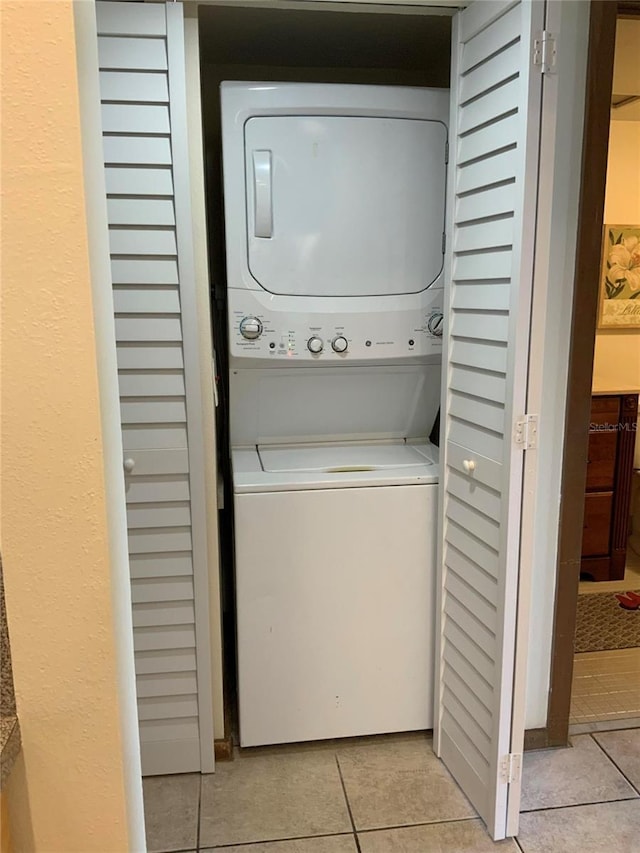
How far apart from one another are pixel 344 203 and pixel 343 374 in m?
0.47

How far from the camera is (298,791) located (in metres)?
1.93

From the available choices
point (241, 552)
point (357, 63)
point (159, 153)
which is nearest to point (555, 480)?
point (241, 552)

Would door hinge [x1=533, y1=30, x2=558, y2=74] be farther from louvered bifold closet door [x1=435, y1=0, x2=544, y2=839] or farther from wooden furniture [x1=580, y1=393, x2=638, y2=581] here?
wooden furniture [x1=580, y1=393, x2=638, y2=581]

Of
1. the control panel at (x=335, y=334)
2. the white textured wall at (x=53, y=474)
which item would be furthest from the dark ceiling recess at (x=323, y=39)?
the white textured wall at (x=53, y=474)

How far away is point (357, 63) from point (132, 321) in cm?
123

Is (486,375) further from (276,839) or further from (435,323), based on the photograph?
(276,839)

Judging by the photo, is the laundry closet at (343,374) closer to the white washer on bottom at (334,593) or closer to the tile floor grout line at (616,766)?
the white washer on bottom at (334,593)

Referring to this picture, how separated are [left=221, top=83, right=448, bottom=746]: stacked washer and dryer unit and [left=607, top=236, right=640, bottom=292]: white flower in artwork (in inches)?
74.9

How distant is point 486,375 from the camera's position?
1.67 m

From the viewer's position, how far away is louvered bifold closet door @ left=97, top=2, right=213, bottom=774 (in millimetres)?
1644

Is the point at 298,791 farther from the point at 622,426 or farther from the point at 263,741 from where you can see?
the point at 622,426

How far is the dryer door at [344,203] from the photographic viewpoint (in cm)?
187

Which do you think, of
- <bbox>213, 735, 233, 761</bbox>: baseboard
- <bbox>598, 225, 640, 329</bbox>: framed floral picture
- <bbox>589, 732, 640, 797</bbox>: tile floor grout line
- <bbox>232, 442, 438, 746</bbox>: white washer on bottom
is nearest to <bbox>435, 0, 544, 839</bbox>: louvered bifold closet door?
<bbox>232, 442, 438, 746</bbox>: white washer on bottom

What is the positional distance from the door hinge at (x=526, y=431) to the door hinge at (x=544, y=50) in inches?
27.5
